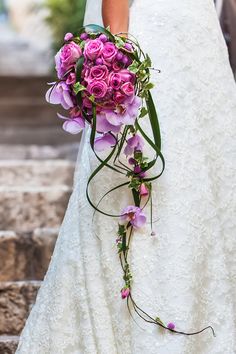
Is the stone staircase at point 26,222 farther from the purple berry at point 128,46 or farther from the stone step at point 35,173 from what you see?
the purple berry at point 128,46

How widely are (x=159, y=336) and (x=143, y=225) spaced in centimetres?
26

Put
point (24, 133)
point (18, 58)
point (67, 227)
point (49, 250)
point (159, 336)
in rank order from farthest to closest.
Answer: point (18, 58) < point (24, 133) < point (49, 250) < point (67, 227) < point (159, 336)

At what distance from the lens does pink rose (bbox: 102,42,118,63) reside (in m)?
1.75

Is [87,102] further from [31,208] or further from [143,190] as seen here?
[31,208]

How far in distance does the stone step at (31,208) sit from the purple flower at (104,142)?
4.99 feet

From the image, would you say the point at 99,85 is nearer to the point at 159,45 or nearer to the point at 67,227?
the point at 159,45

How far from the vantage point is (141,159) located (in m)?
1.93

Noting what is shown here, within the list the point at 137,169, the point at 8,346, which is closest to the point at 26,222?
the point at 8,346

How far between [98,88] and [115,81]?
0.04 m

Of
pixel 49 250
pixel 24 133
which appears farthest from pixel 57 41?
pixel 49 250

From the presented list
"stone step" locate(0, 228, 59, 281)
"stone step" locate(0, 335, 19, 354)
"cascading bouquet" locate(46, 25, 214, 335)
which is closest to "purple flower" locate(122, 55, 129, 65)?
"cascading bouquet" locate(46, 25, 214, 335)

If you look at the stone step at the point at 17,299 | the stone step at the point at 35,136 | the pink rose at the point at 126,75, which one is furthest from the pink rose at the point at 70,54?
the stone step at the point at 35,136

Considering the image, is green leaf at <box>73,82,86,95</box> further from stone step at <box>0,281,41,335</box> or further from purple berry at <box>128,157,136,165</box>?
stone step at <box>0,281,41,335</box>

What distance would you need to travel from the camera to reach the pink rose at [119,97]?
5.76ft
